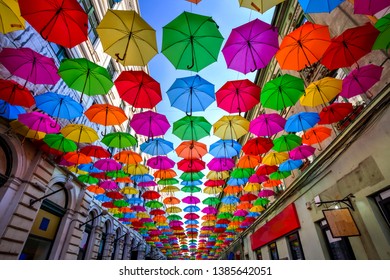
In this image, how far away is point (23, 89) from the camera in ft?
20.9

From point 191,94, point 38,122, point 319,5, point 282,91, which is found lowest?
point 38,122

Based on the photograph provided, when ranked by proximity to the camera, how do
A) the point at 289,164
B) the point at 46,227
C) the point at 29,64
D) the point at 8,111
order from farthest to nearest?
→ the point at 46,227 → the point at 289,164 → the point at 8,111 → the point at 29,64

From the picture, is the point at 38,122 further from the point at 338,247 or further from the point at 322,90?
the point at 338,247

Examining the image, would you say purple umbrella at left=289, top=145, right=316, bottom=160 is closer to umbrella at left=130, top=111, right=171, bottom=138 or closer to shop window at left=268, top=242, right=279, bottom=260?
umbrella at left=130, top=111, right=171, bottom=138

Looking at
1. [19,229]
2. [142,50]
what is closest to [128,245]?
[19,229]

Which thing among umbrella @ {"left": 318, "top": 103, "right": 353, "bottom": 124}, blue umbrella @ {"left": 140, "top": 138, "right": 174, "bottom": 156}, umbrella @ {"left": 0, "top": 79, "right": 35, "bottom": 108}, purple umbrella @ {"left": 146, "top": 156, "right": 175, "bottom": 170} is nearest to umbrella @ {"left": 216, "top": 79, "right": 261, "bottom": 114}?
umbrella @ {"left": 318, "top": 103, "right": 353, "bottom": 124}

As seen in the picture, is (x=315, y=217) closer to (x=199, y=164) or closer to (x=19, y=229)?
(x=199, y=164)

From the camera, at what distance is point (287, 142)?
346 inches

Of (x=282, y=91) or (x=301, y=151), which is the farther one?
(x=301, y=151)

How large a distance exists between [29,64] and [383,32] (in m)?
9.73

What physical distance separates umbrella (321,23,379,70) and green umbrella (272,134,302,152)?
3.39 m

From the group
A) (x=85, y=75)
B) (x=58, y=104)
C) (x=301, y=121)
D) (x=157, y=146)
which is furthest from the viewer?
(x=157, y=146)

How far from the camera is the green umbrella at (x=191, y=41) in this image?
194 inches

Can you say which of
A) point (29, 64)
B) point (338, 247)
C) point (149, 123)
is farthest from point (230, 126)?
point (338, 247)
